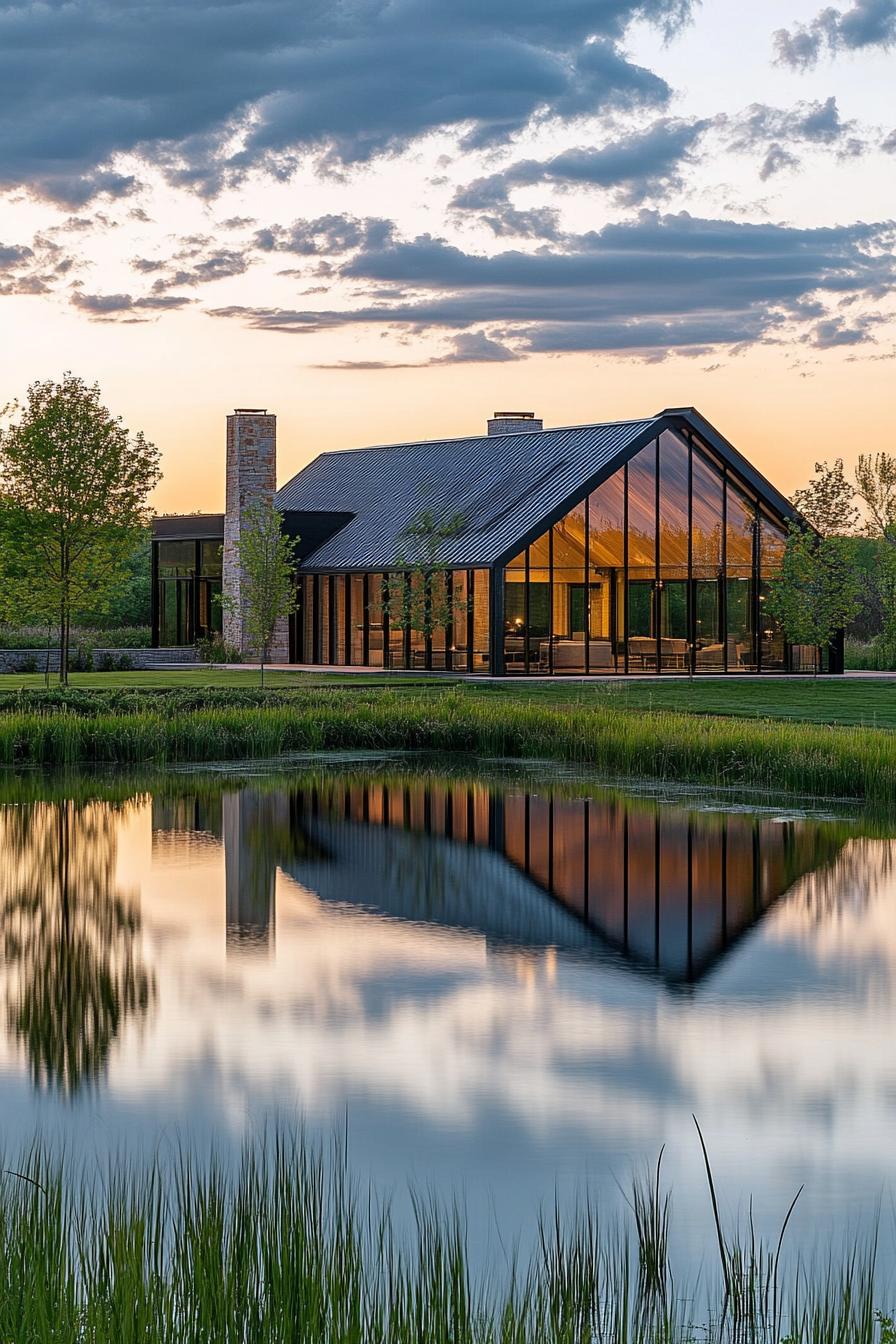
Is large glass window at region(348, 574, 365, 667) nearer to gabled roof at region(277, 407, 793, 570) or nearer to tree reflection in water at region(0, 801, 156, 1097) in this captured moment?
gabled roof at region(277, 407, 793, 570)

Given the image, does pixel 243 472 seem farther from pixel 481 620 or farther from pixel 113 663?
pixel 481 620

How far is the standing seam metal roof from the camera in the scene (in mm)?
40125

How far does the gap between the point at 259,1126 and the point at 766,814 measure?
12.6 meters

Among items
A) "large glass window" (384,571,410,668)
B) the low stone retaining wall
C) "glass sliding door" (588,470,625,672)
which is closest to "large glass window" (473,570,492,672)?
"large glass window" (384,571,410,668)

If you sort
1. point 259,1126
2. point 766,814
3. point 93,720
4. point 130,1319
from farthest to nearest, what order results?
point 93,720 → point 766,814 → point 259,1126 → point 130,1319

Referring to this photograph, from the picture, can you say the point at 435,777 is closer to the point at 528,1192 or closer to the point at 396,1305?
the point at 528,1192

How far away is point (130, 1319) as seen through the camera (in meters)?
5.36

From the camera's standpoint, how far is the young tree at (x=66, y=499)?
1399 inches

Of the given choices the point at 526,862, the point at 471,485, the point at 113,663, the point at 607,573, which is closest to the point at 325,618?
the point at 471,485

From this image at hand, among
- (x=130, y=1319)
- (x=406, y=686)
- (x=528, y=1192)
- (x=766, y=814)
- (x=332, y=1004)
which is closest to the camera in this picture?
(x=130, y=1319)

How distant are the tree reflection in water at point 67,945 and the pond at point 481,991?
0.04 meters

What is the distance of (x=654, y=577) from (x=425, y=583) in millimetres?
5355

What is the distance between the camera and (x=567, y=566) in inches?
1560

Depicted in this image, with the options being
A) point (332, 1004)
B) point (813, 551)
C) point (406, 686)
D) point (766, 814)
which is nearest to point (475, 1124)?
point (332, 1004)
